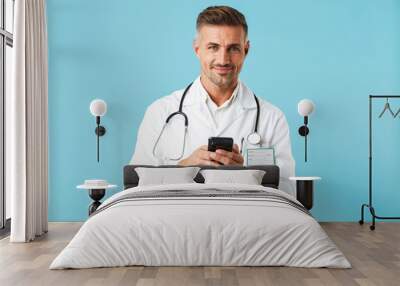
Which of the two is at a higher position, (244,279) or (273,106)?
(273,106)

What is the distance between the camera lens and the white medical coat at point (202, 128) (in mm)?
6527

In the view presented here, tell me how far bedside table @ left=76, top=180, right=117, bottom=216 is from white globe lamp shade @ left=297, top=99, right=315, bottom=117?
2.22 metres

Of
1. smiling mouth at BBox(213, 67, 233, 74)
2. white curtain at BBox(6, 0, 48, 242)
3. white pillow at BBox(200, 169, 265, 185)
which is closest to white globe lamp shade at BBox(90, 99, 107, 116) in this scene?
white curtain at BBox(6, 0, 48, 242)

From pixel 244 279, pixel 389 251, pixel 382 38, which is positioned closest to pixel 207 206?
pixel 244 279

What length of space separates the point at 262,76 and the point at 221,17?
0.81m

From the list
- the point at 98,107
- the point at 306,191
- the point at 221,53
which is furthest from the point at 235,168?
the point at 98,107

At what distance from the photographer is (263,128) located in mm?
6609

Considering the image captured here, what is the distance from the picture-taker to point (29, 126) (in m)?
5.67

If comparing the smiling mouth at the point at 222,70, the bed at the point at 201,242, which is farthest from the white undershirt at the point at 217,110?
the bed at the point at 201,242

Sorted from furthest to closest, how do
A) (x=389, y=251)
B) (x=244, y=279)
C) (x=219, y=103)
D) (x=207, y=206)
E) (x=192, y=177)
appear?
1. (x=219, y=103)
2. (x=192, y=177)
3. (x=389, y=251)
4. (x=207, y=206)
5. (x=244, y=279)

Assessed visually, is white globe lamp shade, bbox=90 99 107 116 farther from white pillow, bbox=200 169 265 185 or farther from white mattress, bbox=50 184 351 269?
white mattress, bbox=50 184 351 269

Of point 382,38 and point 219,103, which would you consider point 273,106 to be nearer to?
point 219,103

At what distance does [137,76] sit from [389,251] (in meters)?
3.37

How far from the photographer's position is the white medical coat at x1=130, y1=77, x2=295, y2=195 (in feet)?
21.4
